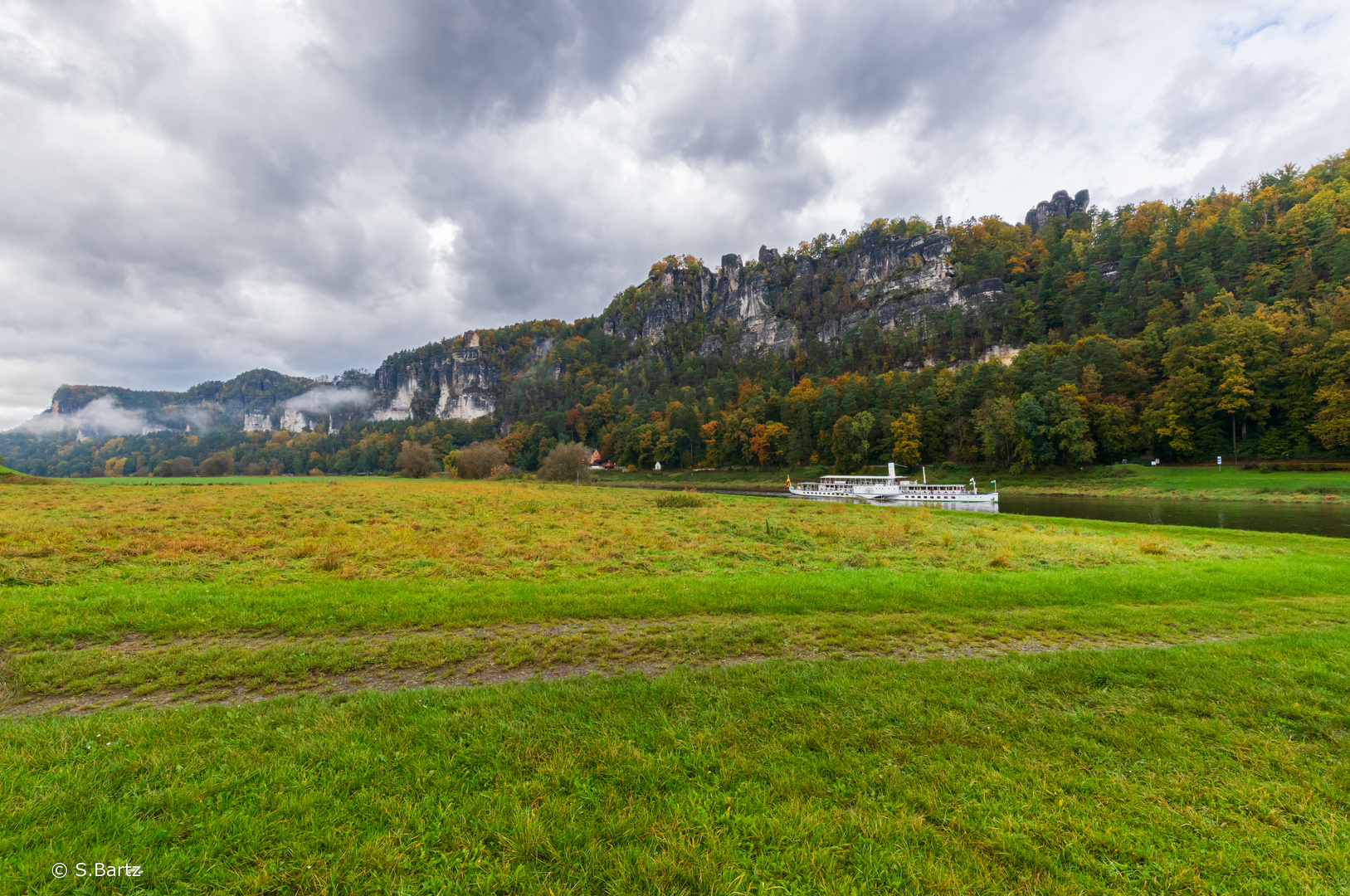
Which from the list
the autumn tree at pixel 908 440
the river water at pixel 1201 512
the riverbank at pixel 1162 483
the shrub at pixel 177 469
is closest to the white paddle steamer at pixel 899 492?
the river water at pixel 1201 512

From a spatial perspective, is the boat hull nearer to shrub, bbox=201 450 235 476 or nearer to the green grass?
the green grass

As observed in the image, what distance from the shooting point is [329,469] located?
463 feet

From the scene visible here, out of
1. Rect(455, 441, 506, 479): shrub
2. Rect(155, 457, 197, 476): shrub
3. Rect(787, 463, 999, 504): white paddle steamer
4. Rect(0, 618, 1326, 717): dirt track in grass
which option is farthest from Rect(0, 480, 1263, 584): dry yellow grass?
Rect(155, 457, 197, 476): shrub

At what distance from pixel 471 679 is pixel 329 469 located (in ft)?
550

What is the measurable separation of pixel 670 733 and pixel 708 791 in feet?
2.85

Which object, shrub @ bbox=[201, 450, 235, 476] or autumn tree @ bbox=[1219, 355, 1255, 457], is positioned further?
shrub @ bbox=[201, 450, 235, 476]

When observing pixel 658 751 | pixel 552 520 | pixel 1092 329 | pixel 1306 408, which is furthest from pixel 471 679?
pixel 1092 329

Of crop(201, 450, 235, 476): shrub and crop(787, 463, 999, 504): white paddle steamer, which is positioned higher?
crop(201, 450, 235, 476): shrub

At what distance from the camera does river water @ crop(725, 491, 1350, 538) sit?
87.4ft

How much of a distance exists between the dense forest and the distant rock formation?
14.0 metres

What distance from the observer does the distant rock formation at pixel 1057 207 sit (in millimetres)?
143625

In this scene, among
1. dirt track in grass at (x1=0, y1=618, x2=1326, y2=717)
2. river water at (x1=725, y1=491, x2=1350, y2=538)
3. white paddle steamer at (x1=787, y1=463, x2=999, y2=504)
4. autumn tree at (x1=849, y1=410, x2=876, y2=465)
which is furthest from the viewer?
autumn tree at (x1=849, y1=410, x2=876, y2=465)

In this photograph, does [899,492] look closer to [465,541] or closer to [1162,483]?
[1162,483]

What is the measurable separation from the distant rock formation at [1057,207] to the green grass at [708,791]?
18503 centimetres
